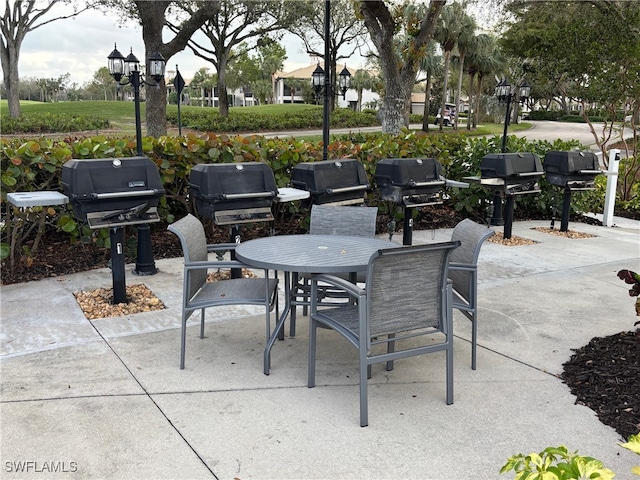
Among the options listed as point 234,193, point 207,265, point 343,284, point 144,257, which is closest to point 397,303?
point 343,284

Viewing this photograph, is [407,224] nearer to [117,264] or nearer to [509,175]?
[509,175]

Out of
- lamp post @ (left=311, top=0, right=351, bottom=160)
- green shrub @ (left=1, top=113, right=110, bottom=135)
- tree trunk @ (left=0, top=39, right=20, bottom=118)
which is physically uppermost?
tree trunk @ (left=0, top=39, right=20, bottom=118)

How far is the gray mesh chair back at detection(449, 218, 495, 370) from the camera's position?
3.49 meters

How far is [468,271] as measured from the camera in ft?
11.6

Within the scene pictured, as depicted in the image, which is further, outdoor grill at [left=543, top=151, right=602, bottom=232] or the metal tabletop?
outdoor grill at [left=543, top=151, right=602, bottom=232]

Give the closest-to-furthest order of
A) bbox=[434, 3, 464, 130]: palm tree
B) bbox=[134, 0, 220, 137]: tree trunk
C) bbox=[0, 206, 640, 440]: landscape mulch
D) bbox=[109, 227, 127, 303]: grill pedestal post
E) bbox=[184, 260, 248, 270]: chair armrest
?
bbox=[0, 206, 640, 440]: landscape mulch < bbox=[184, 260, 248, 270]: chair armrest < bbox=[109, 227, 127, 303]: grill pedestal post < bbox=[134, 0, 220, 137]: tree trunk < bbox=[434, 3, 464, 130]: palm tree

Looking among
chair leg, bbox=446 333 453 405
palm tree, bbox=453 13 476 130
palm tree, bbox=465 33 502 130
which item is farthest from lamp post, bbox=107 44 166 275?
palm tree, bbox=465 33 502 130

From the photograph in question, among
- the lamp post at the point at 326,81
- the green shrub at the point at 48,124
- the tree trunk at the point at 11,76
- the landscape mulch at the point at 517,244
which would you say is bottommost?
the landscape mulch at the point at 517,244

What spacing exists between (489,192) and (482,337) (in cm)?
455

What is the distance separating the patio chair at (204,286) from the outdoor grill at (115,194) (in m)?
0.85

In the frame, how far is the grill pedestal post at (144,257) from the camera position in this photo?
5.32 metres

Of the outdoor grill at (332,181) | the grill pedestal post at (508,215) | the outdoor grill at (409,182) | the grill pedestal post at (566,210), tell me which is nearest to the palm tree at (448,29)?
the grill pedestal post at (566,210)

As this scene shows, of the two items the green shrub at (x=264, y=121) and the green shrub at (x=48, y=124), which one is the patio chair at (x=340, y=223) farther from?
the green shrub at (x=264, y=121)

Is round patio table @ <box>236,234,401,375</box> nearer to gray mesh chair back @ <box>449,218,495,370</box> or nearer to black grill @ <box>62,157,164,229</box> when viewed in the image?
gray mesh chair back @ <box>449,218,495,370</box>
